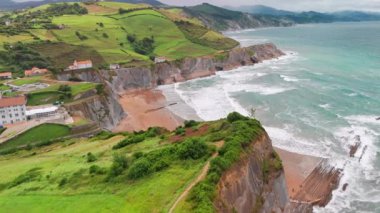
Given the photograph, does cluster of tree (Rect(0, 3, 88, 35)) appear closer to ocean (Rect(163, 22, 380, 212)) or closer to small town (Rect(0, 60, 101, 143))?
small town (Rect(0, 60, 101, 143))

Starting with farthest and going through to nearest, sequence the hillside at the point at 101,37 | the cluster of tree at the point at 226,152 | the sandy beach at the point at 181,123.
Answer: the hillside at the point at 101,37 → the sandy beach at the point at 181,123 → the cluster of tree at the point at 226,152

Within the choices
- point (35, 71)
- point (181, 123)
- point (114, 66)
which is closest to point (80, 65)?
point (114, 66)

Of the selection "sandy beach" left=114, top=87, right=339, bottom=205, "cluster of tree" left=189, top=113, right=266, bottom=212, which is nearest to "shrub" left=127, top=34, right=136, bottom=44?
"sandy beach" left=114, top=87, right=339, bottom=205

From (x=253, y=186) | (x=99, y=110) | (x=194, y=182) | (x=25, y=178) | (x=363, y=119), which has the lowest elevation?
(x=99, y=110)

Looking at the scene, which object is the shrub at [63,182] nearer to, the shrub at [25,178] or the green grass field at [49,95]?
the shrub at [25,178]

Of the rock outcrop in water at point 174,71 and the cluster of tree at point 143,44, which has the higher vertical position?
the cluster of tree at point 143,44

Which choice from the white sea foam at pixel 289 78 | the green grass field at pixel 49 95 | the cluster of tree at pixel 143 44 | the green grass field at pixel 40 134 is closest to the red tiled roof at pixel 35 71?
the green grass field at pixel 49 95

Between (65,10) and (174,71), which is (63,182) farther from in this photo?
(65,10)
